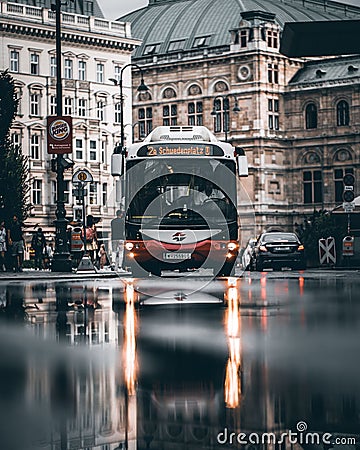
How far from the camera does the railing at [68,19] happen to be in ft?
296

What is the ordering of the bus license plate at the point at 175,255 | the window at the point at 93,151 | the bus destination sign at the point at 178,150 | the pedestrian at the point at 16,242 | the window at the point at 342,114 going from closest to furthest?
1. the bus license plate at the point at 175,255
2. the bus destination sign at the point at 178,150
3. the pedestrian at the point at 16,242
4. the window at the point at 93,151
5. the window at the point at 342,114

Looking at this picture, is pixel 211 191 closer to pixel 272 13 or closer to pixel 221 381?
pixel 221 381

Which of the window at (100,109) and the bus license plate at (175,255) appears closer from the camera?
the bus license plate at (175,255)

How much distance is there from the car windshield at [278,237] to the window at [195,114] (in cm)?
6882

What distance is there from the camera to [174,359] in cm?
1112

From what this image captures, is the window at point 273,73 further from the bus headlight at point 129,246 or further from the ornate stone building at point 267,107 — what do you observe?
the bus headlight at point 129,246

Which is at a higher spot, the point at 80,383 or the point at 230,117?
the point at 230,117

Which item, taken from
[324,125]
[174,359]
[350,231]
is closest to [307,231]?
[350,231]

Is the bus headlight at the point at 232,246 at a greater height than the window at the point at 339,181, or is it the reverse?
the window at the point at 339,181

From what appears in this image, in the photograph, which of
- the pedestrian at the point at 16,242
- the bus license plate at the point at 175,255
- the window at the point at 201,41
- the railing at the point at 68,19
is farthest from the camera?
the window at the point at 201,41

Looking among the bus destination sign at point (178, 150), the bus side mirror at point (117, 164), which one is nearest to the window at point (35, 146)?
the bus destination sign at point (178, 150)

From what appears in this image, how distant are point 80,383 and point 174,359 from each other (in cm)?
171

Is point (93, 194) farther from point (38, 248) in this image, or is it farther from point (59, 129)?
point (59, 129)

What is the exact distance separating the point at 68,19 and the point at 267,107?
22.7 meters
